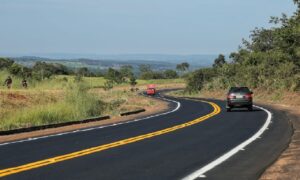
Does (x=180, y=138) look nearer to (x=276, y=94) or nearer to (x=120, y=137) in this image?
(x=120, y=137)

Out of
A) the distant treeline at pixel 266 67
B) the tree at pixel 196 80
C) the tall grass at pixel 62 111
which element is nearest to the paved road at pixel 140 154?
the tall grass at pixel 62 111

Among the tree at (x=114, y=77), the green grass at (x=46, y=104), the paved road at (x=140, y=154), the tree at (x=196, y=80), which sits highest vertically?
the paved road at (x=140, y=154)

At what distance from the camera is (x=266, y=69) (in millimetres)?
65375

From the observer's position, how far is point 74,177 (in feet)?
34.1

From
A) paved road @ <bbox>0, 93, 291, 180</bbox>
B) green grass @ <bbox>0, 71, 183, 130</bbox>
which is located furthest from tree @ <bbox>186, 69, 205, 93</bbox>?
paved road @ <bbox>0, 93, 291, 180</bbox>

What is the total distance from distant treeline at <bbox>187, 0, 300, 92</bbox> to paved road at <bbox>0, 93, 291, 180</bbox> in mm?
28787

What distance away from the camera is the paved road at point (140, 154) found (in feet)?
36.2

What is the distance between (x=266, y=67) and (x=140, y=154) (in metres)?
53.6

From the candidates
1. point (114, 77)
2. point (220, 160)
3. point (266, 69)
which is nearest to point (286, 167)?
point (220, 160)

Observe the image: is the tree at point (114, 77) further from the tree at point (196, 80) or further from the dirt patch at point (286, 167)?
the dirt patch at point (286, 167)

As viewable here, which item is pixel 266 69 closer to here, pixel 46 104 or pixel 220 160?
pixel 46 104

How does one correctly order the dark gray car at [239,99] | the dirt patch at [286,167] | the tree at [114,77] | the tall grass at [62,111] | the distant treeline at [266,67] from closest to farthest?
the dirt patch at [286,167] < the tall grass at [62,111] < the dark gray car at [239,99] < the distant treeline at [266,67] < the tree at [114,77]

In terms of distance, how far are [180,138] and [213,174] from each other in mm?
7434

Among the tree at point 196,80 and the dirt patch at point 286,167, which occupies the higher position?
the dirt patch at point 286,167
